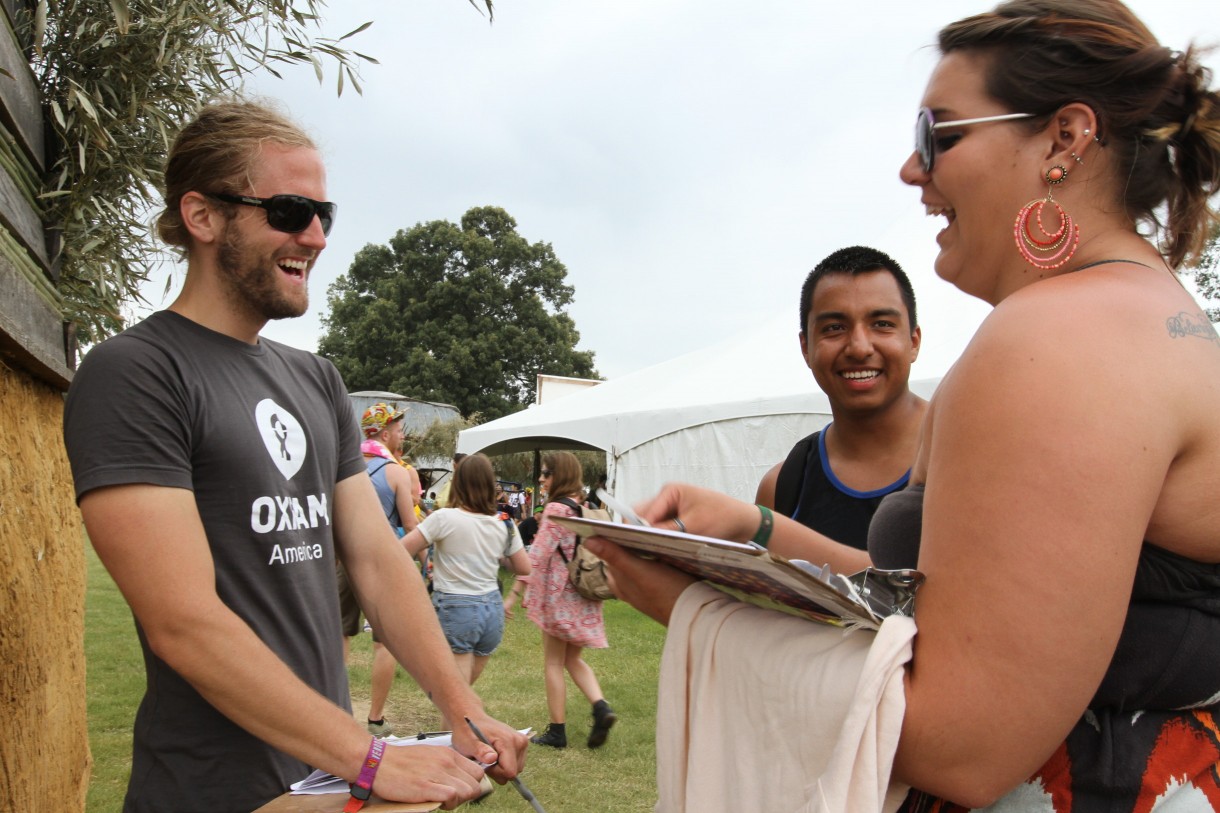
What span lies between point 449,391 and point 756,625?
3776cm

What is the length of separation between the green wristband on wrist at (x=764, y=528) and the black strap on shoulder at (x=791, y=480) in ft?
2.80

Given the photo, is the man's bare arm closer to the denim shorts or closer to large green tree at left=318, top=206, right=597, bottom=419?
the denim shorts

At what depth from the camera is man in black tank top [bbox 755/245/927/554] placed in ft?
8.63

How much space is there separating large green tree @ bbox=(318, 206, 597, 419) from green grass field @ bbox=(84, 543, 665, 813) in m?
28.2

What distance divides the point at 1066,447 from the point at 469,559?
5.66 m

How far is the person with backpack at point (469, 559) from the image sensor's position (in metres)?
6.13

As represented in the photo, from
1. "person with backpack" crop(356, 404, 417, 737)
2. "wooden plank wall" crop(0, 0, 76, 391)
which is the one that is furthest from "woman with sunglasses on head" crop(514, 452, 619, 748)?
"wooden plank wall" crop(0, 0, 76, 391)

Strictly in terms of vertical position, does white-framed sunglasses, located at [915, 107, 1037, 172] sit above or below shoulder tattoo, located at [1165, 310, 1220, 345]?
above

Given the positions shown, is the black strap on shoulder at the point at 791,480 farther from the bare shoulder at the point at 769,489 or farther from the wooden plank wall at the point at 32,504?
the wooden plank wall at the point at 32,504

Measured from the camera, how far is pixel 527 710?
22.4 ft

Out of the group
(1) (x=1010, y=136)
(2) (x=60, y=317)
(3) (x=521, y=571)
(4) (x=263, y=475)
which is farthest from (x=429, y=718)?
(1) (x=1010, y=136)

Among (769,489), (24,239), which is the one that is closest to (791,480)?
(769,489)

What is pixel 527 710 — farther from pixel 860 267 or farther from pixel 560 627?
pixel 860 267

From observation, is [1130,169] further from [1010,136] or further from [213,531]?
[213,531]
